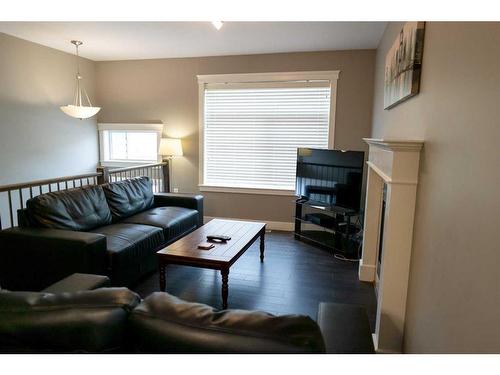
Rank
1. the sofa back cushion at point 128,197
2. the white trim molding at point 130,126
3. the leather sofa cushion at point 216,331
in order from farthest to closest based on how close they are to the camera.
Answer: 1. the white trim molding at point 130,126
2. the sofa back cushion at point 128,197
3. the leather sofa cushion at point 216,331

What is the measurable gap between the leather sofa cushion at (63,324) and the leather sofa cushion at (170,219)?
2.64m

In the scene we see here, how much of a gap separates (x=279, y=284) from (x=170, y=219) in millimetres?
1472

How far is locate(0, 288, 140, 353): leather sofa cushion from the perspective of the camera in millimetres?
883

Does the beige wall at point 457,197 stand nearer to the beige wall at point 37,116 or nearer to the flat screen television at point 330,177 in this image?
the flat screen television at point 330,177

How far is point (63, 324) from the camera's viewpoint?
89 centimetres

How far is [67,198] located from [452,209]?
3.17 metres

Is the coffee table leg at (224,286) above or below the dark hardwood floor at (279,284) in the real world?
above

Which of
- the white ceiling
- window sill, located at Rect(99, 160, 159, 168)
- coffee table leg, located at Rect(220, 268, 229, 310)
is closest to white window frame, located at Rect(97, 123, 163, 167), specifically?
window sill, located at Rect(99, 160, 159, 168)

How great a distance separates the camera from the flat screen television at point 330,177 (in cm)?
394

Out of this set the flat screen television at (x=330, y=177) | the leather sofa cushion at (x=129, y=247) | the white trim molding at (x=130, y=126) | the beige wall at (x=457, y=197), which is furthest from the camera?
the white trim molding at (x=130, y=126)

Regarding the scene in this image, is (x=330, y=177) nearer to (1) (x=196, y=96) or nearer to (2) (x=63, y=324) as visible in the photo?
(1) (x=196, y=96)

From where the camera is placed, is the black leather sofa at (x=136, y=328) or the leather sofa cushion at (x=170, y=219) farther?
the leather sofa cushion at (x=170, y=219)

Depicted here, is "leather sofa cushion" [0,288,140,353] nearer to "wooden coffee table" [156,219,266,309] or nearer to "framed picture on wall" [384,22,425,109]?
"wooden coffee table" [156,219,266,309]

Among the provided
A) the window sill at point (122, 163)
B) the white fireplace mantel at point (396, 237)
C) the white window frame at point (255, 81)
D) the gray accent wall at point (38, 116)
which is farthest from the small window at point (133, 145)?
the white fireplace mantel at point (396, 237)
